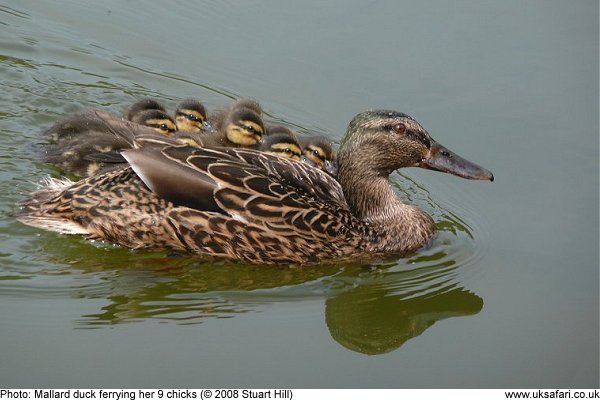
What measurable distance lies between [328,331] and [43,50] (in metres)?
3.43

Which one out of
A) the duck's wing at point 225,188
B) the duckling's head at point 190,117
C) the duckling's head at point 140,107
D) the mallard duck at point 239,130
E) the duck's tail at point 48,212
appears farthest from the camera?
the duckling's head at point 190,117

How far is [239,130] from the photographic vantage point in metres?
6.42

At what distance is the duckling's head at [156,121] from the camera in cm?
646

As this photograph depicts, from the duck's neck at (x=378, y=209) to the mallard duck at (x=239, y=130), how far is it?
84 cm

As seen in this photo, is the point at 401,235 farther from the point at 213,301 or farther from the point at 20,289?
the point at 20,289

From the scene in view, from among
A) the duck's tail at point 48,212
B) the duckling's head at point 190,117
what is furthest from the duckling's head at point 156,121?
the duck's tail at point 48,212

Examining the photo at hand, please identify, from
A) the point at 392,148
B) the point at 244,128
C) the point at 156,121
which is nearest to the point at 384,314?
the point at 392,148

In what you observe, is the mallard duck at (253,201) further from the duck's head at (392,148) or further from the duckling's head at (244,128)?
the duckling's head at (244,128)

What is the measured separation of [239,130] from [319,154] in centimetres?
49

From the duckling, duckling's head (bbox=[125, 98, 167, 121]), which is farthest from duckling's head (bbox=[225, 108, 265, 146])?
duckling's head (bbox=[125, 98, 167, 121])

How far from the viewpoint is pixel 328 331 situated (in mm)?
5035

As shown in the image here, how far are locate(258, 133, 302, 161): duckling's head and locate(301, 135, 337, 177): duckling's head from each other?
0.31 ft

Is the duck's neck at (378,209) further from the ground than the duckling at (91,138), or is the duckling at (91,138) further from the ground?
the duckling at (91,138)

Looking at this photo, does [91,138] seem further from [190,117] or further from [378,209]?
[378,209]
